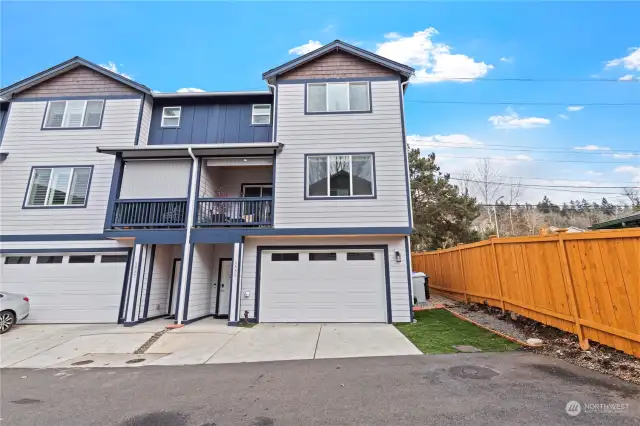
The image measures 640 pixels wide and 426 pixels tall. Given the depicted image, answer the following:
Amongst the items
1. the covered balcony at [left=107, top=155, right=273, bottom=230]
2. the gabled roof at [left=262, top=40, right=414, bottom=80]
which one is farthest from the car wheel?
the gabled roof at [left=262, top=40, right=414, bottom=80]

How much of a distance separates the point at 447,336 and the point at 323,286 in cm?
379

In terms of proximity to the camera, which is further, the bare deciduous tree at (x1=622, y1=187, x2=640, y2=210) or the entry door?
the bare deciduous tree at (x1=622, y1=187, x2=640, y2=210)

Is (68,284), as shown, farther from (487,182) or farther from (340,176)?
(487,182)

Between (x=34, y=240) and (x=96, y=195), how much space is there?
7.97 ft

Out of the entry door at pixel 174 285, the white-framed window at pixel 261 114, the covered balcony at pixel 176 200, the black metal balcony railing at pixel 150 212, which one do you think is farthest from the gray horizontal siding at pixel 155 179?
the white-framed window at pixel 261 114

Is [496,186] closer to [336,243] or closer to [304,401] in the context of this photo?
[336,243]

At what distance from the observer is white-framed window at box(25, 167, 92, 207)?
32.9ft

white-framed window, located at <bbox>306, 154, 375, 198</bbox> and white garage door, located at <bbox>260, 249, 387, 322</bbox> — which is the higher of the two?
white-framed window, located at <bbox>306, 154, 375, 198</bbox>

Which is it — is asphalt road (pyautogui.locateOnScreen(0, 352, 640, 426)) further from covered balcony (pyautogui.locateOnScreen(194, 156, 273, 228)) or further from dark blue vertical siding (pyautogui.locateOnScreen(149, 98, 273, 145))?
dark blue vertical siding (pyautogui.locateOnScreen(149, 98, 273, 145))

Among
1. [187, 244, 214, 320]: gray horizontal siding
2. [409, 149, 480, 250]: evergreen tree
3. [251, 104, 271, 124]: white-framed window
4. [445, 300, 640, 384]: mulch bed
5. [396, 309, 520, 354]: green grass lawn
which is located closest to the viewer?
[445, 300, 640, 384]: mulch bed

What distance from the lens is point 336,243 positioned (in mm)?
9258

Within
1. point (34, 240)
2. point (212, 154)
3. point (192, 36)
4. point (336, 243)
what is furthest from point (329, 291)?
point (192, 36)

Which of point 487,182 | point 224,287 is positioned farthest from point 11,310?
point 487,182

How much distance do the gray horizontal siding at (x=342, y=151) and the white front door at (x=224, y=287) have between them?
2969mm
